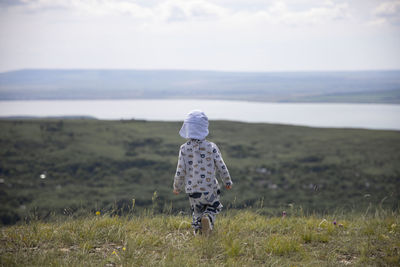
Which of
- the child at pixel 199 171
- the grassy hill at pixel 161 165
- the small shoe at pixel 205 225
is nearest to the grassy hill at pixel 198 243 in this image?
the small shoe at pixel 205 225

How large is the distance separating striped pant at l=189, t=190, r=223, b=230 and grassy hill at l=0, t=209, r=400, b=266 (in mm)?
282

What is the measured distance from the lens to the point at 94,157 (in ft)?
184

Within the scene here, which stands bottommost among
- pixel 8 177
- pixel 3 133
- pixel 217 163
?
pixel 8 177

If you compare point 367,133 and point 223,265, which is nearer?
point 223,265

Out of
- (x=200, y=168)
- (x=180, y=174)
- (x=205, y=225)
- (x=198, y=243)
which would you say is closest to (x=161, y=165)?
(x=180, y=174)

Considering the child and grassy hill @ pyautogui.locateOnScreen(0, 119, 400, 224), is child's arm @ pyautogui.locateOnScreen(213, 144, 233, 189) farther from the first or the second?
grassy hill @ pyautogui.locateOnScreen(0, 119, 400, 224)

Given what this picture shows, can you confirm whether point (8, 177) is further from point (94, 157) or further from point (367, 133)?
point (367, 133)

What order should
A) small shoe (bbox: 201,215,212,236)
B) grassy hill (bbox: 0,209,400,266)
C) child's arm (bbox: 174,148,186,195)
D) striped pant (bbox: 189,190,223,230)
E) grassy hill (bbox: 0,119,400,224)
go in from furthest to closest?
grassy hill (bbox: 0,119,400,224)
child's arm (bbox: 174,148,186,195)
striped pant (bbox: 189,190,223,230)
small shoe (bbox: 201,215,212,236)
grassy hill (bbox: 0,209,400,266)

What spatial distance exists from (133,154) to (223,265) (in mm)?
53543

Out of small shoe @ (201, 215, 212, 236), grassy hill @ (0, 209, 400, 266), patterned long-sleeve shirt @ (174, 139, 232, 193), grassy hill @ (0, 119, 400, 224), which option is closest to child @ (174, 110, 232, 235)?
patterned long-sleeve shirt @ (174, 139, 232, 193)

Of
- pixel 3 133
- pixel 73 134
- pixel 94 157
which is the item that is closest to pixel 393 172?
pixel 94 157

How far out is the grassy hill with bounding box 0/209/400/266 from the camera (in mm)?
5223

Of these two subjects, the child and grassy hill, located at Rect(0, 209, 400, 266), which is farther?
the child

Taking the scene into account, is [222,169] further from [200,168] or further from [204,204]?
[204,204]
